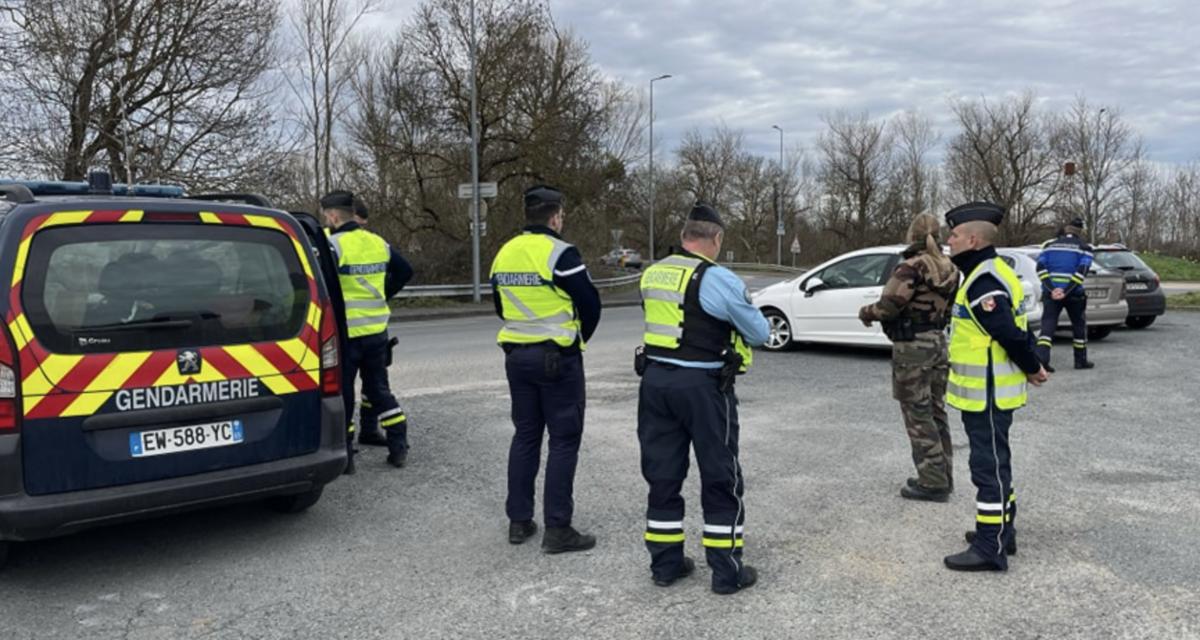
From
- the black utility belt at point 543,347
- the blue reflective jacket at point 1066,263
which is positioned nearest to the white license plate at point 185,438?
the black utility belt at point 543,347

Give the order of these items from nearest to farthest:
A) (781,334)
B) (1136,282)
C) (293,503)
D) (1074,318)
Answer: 1. (293,503)
2. (1074,318)
3. (781,334)
4. (1136,282)

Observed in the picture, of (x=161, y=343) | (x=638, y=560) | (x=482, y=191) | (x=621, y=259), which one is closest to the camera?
(x=161, y=343)

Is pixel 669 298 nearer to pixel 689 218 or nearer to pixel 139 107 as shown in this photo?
pixel 689 218

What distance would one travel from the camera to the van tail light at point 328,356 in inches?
174

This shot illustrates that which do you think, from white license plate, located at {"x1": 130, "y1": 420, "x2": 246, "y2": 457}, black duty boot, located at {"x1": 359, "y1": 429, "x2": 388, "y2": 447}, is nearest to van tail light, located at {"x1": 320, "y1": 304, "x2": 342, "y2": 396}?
white license plate, located at {"x1": 130, "y1": 420, "x2": 246, "y2": 457}

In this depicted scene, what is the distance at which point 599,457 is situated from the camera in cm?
604

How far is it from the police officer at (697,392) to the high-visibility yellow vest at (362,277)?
2560 mm

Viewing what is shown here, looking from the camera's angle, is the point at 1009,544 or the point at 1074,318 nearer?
the point at 1009,544

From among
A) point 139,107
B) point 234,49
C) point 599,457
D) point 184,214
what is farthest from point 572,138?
point 184,214

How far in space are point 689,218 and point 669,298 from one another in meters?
0.39

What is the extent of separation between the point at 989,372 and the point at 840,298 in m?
6.95

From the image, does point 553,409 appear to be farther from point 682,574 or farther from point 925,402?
point 925,402

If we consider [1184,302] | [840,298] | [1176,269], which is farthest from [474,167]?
[1176,269]

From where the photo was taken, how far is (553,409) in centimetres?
425
